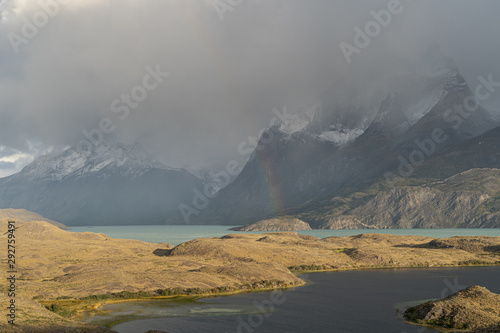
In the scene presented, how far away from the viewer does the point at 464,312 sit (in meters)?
80.4

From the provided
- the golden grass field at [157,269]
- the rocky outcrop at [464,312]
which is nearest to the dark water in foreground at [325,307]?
the rocky outcrop at [464,312]

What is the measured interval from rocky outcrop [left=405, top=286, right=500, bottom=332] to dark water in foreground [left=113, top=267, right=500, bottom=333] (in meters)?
4.50

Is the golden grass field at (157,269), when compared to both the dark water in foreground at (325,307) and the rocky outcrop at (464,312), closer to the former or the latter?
the dark water in foreground at (325,307)

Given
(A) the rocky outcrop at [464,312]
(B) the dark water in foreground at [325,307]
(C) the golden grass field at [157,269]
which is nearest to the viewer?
(A) the rocky outcrop at [464,312]

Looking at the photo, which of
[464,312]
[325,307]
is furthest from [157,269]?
[464,312]

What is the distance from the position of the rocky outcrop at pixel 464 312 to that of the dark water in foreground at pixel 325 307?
4.50 m

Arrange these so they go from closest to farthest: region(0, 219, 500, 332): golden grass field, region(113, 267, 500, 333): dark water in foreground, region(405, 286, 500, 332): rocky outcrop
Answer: region(405, 286, 500, 332): rocky outcrop, region(113, 267, 500, 333): dark water in foreground, region(0, 219, 500, 332): golden grass field

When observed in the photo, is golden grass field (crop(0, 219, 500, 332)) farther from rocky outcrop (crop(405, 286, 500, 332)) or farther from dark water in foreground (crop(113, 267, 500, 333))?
rocky outcrop (crop(405, 286, 500, 332))

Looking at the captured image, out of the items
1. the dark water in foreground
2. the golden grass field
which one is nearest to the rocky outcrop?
the dark water in foreground

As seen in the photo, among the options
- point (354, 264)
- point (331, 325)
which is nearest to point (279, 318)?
point (331, 325)

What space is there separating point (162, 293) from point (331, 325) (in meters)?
48.9

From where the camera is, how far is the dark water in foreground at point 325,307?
8031cm

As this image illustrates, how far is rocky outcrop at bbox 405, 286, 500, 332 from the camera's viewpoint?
77.2 meters

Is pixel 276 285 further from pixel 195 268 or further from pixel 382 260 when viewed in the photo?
pixel 382 260
